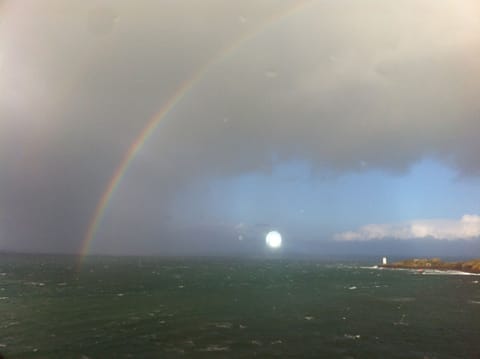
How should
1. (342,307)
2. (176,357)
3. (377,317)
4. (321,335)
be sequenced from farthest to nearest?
(342,307), (377,317), (321,335), (176,357)

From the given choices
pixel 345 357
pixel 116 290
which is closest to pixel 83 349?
pixel 345 357

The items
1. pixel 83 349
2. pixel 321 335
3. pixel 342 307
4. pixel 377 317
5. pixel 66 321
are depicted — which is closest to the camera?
pixel 83 349

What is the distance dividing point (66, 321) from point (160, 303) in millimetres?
22691

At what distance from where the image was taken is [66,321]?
5662 cm

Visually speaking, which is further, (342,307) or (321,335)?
(342,307)

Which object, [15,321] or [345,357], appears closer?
[345,357]

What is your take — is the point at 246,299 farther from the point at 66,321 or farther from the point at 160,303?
the point at 66,321

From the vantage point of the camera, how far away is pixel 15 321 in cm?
5688

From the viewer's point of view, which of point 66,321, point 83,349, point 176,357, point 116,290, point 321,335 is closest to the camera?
point 176,357

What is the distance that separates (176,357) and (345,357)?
1849 centimetres

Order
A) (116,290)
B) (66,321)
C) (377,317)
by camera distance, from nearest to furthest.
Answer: (66,321), (377,317), (116,290)

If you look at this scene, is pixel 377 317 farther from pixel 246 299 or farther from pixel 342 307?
pixel 246 299

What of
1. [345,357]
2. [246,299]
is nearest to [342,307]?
[246,299]

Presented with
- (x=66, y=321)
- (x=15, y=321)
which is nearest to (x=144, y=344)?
(x=66, y=321)
